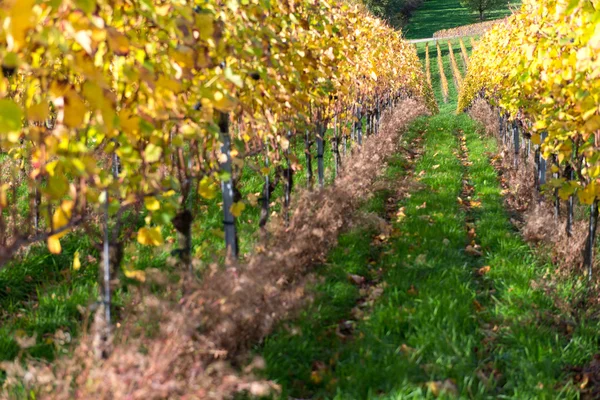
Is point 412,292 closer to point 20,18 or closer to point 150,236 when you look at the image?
point 150,236

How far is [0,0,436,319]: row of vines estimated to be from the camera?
1803 millimetres

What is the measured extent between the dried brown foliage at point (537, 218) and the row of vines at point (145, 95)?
8.00 ft

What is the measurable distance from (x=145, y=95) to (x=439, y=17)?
3350 inches

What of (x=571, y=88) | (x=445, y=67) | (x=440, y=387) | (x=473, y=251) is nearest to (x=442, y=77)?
(x=445, y=67)

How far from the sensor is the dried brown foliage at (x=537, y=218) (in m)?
4.86

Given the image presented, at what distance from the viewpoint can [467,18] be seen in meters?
78.4

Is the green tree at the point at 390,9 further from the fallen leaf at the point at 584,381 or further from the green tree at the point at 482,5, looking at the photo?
the fallen leaf at the point at 584,381

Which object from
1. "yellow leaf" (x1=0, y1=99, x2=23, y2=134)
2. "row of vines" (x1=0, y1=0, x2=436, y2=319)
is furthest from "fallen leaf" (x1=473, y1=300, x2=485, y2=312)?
"yellow leaf" (x1=0, y1=99, x2=23, y2=134)

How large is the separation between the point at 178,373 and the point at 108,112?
134cm

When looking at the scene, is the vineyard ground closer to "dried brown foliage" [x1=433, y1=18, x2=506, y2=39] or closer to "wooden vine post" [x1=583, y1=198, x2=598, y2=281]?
"wooden vine post" [x1=583, y1=198, x2=598, y2=281]

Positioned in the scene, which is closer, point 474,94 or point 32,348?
point 32,348

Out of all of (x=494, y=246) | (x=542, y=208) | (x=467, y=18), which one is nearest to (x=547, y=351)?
(x=494, y=246)

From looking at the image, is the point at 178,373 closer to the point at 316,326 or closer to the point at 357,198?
the point at 316,326

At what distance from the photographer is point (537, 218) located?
5625mm
